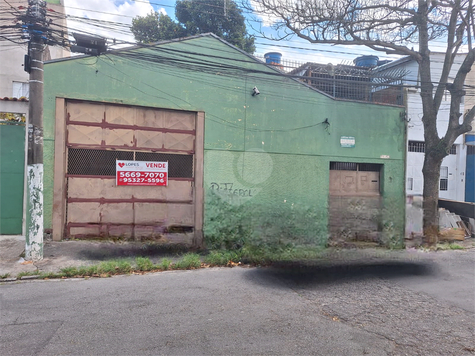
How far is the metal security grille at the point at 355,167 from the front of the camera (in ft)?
35.5

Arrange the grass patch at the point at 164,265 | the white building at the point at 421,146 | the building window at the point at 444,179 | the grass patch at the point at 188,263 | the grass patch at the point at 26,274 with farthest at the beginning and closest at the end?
the building window at the point at 444,179 < the white building at the point at 421,146 < the grass patch at the point at 188,263 < the grass patch at the point at 164,265 < the grass patch at the point at 26,274

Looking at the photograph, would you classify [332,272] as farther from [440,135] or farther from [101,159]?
[440,135]

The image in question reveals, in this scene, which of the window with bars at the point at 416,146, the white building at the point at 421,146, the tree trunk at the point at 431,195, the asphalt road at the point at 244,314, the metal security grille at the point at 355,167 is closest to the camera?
the asphalt road at the point at 244,314

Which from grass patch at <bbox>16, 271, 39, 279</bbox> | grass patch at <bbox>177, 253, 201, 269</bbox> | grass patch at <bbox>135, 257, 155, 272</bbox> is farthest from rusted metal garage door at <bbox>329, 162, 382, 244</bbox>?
grass patch at <bbox>16, 271, 39, 279</bbox>

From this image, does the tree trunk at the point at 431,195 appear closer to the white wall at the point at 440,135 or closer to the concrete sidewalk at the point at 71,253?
the white wall at the point at 440,135

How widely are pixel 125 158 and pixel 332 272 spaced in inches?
212

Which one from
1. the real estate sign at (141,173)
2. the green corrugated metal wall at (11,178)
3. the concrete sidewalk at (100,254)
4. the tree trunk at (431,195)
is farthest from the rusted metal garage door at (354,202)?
the green corrugated metal wall at (11,178)

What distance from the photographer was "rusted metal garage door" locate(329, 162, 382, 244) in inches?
398

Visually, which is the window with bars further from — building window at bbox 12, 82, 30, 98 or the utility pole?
building window at bbox 12, 82, 30, 98

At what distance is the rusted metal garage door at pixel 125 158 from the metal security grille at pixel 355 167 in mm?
4448

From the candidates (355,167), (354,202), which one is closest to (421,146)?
(355,167)

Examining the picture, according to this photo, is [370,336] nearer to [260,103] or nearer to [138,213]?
[138,213]

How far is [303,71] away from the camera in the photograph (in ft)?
39.1

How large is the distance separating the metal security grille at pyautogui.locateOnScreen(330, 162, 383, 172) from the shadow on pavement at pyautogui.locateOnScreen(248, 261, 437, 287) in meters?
3.97
